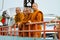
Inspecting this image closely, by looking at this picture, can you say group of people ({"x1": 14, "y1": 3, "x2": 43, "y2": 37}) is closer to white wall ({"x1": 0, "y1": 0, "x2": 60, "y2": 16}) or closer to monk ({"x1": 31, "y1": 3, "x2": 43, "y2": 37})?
monk ({"x1": 31, "y1": 3, "x2": 43, "y2": 37})

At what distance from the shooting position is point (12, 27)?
6.28m

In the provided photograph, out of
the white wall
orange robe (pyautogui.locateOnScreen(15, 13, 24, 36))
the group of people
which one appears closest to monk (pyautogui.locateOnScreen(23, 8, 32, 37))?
the group of people

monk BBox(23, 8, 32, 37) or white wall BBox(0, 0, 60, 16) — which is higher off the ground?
white wall BBox(0, 0, 60, 16)

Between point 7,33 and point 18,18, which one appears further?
point 7,33

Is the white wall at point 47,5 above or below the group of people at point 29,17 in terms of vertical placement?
above

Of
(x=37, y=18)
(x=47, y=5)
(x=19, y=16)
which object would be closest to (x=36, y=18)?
(x=37, y=18)

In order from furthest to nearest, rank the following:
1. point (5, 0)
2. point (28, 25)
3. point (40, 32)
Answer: point (5, 0), point (28, 25), point (40, 32)

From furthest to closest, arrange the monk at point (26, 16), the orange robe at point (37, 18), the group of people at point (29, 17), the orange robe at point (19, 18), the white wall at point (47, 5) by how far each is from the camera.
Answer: the white wall at point (47, 5), the orange robe at point (19, 18), the monk at point (26, 16), the group of people at point (29, 17), the orange robe at point (37, 18)

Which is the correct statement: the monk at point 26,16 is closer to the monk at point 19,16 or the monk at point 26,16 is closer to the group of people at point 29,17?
the group of people at point 29,17

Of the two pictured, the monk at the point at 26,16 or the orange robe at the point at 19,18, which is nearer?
the monk at the point at 26,16

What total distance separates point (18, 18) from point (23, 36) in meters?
0.61

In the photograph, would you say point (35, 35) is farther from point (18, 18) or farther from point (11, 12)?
point (11, 12)

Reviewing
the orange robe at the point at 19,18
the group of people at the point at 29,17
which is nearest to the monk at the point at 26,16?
the group of people at the point at 29,17

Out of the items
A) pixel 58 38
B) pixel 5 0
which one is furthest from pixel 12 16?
pixel 5 0
